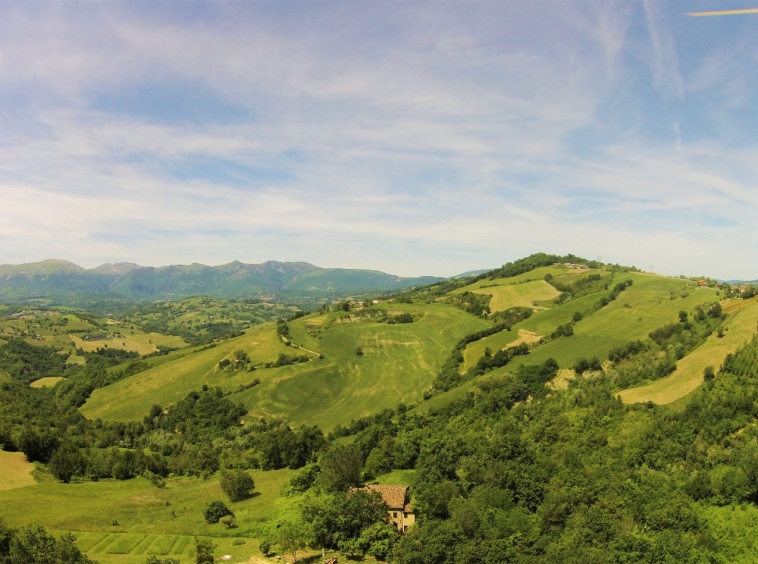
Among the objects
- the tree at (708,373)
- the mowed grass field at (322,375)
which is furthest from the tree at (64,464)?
the tree at (708,373)

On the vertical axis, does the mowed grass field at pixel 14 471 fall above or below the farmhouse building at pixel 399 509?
below

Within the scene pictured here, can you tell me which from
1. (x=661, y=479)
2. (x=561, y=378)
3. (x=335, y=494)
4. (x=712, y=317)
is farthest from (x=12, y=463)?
(x=712, y=317)

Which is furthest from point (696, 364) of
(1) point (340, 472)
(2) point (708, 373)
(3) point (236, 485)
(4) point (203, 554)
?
(4) point (203, 554)

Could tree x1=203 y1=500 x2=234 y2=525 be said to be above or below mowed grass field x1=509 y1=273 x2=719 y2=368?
below

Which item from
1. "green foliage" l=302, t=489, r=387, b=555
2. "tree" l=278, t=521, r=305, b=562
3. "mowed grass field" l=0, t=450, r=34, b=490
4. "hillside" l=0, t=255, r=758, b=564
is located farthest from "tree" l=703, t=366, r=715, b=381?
"mowed grass field" l=0, t=450, r=34, b=490

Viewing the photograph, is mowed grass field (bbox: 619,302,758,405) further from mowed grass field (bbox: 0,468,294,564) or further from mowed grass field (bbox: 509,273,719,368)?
mowed grass field (bbox: 0,468,294,564)

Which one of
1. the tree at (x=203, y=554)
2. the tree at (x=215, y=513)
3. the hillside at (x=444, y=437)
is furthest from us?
the tree at (x=215, y=513)

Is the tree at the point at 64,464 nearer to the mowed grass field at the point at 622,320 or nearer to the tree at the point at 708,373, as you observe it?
the mowed grass field at the point at 622,320
